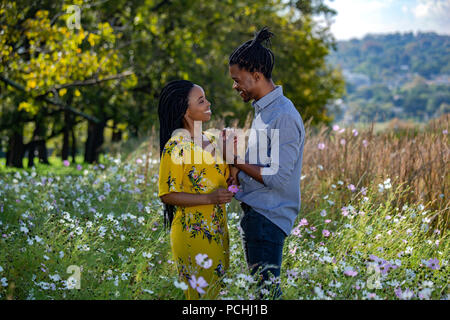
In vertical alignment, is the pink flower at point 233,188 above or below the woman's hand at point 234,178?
below

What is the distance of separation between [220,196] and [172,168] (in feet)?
1.06

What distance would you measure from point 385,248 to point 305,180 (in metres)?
2.66

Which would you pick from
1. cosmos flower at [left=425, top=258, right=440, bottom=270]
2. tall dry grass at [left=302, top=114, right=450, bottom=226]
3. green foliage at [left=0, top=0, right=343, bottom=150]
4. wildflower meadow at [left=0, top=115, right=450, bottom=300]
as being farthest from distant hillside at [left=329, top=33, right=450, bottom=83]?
cosmos flower at [left=425, top=258, right=440, bottom=270]

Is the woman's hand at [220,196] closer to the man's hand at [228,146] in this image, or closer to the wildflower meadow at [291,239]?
the man's hand at [228,146]

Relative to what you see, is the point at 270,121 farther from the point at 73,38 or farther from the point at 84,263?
the point at 73,38

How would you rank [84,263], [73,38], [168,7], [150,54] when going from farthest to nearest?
1. [168,7]
2. [150,54]
3. [73,38]
4. [84,263]

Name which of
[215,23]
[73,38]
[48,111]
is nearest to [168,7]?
[215,23]

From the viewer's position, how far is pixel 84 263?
3680 millimetres

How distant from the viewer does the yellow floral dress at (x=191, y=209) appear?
2.85 meters

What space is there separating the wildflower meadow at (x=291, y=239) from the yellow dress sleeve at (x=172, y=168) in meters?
0.45

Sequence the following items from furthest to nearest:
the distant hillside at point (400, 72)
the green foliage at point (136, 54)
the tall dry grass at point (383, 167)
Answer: the distant hillside at point (400, 72) < the green foliage at point (136, 54) < the tall dry grass at point (383, 167)

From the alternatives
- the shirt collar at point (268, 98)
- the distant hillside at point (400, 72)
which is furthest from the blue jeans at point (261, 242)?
the distant hillside at point (400, 72)

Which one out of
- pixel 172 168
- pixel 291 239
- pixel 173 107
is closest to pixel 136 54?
pixel 291 239
